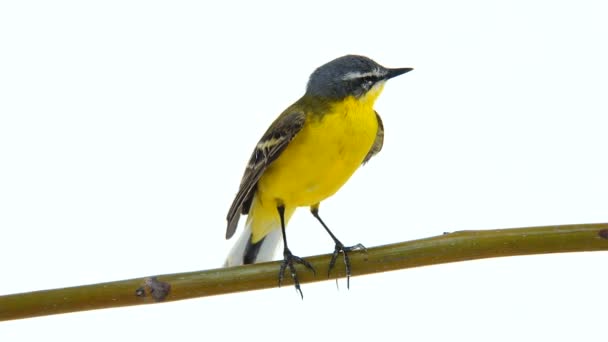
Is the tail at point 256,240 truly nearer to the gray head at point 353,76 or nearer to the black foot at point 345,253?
the black foot at point 345,253

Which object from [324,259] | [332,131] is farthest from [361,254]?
[332,131]

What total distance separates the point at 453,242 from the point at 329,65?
3.41 ft

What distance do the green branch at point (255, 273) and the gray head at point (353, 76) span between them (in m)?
0.79

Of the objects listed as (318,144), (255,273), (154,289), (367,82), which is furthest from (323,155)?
(154,289)

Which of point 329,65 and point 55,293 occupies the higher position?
point 329,65

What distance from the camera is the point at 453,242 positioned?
6.64 feet

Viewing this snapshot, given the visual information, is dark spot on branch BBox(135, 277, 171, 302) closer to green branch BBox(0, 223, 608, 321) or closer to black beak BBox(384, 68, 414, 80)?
green branch BBox(0, 223, 608, 321)

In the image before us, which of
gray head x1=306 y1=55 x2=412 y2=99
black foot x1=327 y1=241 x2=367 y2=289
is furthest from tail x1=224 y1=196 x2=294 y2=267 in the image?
gray head x1=306 y1=55 x2=412 y2=99

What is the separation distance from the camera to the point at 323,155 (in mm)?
2570

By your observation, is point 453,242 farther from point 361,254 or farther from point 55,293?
point 55,293

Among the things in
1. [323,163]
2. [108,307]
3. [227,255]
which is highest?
[323,163]

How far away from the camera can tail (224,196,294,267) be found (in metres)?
2.97

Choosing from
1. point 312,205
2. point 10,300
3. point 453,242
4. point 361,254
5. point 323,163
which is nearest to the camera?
point 10,300

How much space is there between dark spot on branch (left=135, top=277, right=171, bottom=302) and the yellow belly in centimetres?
76
